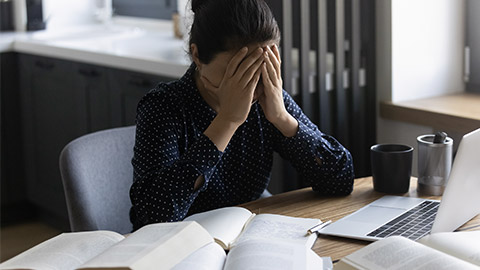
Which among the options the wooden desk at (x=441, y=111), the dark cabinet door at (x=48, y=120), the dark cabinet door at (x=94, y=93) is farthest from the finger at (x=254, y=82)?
the dark cabinet door at (x=48, y=120)

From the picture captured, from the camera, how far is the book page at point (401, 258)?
3.53ft

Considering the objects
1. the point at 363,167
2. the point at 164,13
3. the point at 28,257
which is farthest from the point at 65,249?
A: the point at 164,13

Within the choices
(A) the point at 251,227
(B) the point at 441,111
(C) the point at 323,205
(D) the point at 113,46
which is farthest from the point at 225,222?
(D) the point at 113,46

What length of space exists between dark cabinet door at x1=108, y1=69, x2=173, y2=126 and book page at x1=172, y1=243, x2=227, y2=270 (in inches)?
62.1

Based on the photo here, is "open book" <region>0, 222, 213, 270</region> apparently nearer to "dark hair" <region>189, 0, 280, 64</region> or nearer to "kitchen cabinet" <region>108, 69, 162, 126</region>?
"dark hair" <region>189, 0, 280, 64</region>

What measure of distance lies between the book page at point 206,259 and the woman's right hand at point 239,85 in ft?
1.35

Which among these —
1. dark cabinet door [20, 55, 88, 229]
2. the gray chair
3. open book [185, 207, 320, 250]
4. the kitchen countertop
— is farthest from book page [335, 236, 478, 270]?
dark cabinet door [20, 55, 88, 229]

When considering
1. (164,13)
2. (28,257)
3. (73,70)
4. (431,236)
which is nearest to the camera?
(28,257)

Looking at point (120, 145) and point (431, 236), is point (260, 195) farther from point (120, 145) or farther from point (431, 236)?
point (431, 236)

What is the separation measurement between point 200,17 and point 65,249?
65 cm

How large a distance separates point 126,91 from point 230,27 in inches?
55.6

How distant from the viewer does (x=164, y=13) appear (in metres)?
3.76

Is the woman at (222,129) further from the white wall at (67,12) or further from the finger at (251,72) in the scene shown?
the white wall at (67,12)

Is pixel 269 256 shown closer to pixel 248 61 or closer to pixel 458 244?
pixel 458 244
